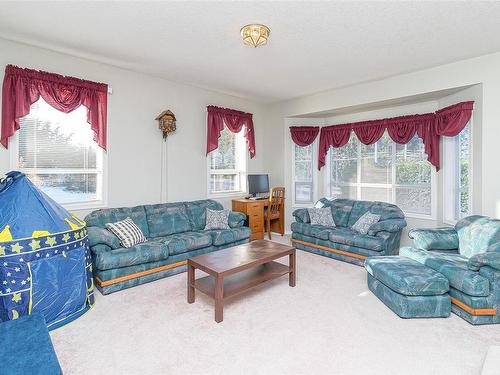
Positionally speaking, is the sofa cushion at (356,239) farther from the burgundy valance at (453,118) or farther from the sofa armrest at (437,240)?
the burgundy valance at (453,118)

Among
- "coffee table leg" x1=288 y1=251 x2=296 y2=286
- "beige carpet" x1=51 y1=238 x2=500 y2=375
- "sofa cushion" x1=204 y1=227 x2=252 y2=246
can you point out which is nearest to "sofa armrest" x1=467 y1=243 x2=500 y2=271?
"beige carpet" x1=51 y1=238 x2=500 y2=375

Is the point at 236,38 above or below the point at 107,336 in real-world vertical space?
above

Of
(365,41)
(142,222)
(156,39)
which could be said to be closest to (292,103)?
(365,41)

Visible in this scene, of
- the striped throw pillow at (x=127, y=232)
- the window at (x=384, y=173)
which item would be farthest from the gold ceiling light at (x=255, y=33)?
the window at (x=384, y=173)

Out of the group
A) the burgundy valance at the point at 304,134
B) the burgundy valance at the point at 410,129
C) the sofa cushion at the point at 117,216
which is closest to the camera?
the sofa cushion at the point at 117,216

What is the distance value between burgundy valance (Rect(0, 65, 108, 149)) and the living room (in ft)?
0.05

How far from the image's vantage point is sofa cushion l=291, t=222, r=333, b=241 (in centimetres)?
467

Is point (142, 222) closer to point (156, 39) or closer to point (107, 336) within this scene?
point (107, 336)

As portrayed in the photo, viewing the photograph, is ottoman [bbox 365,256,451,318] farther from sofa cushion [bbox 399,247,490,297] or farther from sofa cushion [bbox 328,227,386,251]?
sofa cushion [bbox 328,227,386,251]

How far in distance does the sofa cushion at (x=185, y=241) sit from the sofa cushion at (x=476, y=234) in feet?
10.4

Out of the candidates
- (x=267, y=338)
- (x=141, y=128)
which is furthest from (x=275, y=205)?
(x=267, y=338)

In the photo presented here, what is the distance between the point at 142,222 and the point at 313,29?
10.8 ft

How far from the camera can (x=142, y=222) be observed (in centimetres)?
424

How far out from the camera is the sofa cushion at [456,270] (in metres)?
2.56
